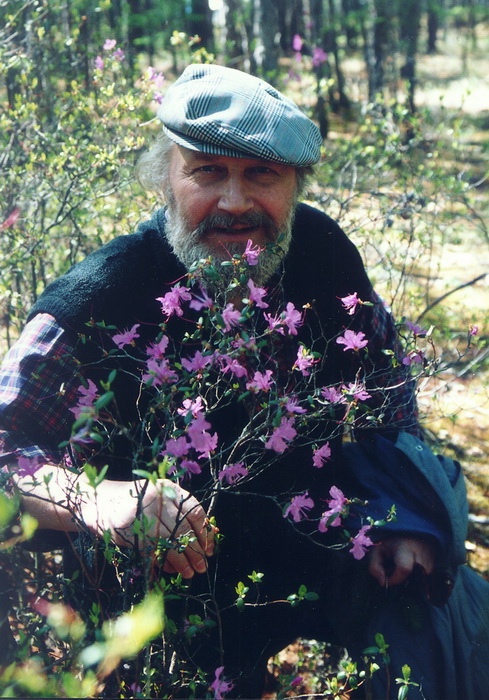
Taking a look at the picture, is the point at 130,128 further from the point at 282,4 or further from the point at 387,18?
the point at 282,4

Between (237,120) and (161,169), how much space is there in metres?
0.53

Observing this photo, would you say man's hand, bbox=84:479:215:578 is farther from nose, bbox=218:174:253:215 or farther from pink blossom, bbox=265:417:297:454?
nose, bbox=218:174:253:215

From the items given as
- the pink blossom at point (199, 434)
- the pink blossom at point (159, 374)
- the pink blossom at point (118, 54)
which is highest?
the pink blossom at point (118, 54)

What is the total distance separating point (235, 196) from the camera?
2459mm

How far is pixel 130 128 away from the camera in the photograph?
4008 mm

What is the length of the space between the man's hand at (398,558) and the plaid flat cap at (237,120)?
4.42 feet

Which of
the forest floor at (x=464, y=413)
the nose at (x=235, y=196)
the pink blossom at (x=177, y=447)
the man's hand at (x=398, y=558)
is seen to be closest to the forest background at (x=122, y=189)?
the forest floor at (x=464, y=413)

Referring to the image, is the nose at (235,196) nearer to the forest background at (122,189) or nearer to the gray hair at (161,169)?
the gray hair at (161,169)

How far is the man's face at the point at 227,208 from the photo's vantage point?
8.12ft

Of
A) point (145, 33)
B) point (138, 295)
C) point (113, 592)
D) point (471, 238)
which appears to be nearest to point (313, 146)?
point (138, 295)

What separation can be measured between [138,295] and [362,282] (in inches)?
36.5

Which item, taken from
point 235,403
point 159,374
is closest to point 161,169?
point 235,403

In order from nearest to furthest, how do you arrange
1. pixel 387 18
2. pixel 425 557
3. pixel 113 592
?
pixel 113 592, pixel 425 557, pixel 387 18

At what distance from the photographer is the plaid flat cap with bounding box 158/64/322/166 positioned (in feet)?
7.89
